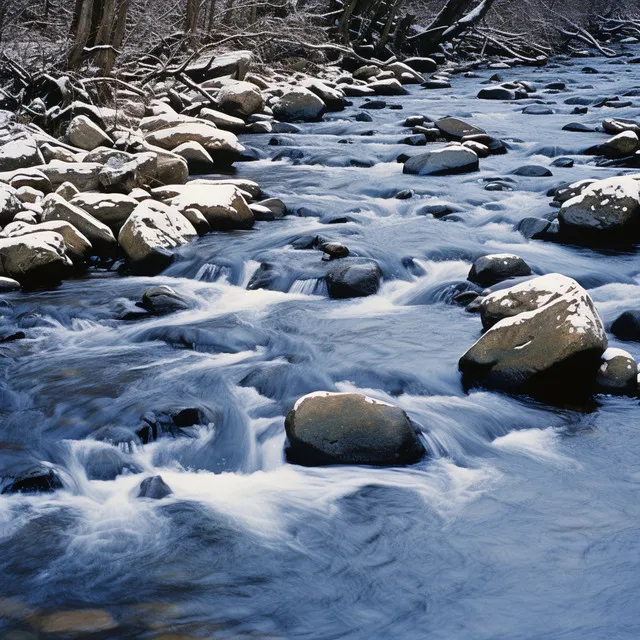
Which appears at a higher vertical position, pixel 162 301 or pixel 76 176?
pixel 76 176

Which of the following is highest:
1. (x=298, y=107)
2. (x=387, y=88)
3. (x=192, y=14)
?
(x=192, y=14)

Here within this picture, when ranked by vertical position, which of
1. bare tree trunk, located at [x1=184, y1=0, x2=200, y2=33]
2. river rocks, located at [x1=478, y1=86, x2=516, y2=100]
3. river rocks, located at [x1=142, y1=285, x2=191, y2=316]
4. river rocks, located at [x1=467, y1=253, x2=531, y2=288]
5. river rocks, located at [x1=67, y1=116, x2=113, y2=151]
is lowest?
river rocks, located at [x1=142, y1=285, x2=191, y2=316]

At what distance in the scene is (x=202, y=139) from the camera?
1043 cm

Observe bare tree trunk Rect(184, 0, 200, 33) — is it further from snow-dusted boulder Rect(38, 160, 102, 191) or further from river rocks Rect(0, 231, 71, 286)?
river rocks Rect(0, 231, 71, 286)

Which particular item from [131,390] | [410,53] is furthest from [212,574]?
[410,53]

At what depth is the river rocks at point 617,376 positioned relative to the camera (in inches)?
181

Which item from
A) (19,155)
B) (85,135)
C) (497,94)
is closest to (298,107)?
(497,94)

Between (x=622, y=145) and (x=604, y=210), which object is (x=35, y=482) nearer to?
(x=604, y=210)

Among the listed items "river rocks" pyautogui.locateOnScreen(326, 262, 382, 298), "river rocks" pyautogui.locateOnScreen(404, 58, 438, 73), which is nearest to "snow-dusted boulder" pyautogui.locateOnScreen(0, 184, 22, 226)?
"river rocks" pyautogui.locateOnScreen(326, 262, 382, 298)

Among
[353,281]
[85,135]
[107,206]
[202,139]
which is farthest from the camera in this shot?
[202,139]

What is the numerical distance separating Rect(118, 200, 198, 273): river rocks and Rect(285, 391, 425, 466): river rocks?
331 cm

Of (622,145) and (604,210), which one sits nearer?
(604,210)

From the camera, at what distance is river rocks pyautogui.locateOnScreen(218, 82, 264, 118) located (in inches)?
522

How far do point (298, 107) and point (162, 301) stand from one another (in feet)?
27.0
